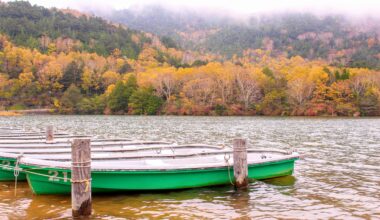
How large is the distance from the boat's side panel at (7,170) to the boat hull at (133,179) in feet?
7.23

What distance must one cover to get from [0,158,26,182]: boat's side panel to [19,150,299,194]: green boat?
222 cm

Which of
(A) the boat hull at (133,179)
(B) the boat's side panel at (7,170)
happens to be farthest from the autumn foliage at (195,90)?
(B) the boat's side panel at (7,170)

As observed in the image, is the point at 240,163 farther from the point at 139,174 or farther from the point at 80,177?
the point at 80,177

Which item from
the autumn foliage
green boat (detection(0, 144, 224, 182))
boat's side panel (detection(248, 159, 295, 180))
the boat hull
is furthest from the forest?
the boat hull

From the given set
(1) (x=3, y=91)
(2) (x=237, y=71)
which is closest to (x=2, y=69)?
(1) (x=3, y=91)

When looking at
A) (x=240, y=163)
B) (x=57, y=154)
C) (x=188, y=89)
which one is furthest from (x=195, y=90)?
(x=240, y=163)

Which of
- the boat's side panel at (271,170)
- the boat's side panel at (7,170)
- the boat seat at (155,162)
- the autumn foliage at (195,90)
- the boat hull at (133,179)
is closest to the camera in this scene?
the boat hull at (133,179)

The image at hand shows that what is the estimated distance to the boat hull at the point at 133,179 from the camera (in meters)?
14.7

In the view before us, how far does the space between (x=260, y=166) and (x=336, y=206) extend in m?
4.07

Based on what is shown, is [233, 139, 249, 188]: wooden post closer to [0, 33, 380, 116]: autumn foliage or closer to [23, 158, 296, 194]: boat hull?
[23, 158, 296, 194]: boat hull

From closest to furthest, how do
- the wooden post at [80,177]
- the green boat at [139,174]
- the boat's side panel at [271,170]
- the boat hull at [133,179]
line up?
1. the wooden post at [80,177]
2. the green boat at [139,174]
3. the boat hull at [133,179]
4. the boat's side panel at [271,170]

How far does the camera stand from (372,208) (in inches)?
575

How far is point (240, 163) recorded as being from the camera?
1652cm

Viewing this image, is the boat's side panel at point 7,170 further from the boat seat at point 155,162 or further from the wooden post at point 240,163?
the wooden post at point 240,163
